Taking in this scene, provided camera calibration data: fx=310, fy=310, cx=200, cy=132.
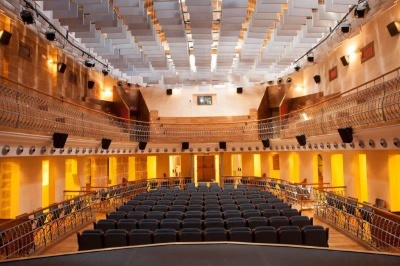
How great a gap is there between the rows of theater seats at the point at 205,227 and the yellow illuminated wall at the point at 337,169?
22.2 ft

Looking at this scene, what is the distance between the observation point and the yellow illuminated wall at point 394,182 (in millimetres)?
10859

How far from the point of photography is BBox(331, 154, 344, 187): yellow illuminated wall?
52.7ft

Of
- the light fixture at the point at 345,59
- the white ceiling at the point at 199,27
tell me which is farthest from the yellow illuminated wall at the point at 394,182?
the white ceiling at the point at 199,27

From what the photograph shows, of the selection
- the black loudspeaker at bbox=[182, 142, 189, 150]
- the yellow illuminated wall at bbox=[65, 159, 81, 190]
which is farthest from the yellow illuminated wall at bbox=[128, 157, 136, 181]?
the black loudspeaker at bbox=[182, 142, 189, 150]

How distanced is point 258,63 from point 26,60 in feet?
37.6

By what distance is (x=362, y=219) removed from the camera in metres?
8.66

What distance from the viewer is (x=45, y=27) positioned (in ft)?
43.5

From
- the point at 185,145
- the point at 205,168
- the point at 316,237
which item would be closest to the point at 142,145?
the point at 185,145

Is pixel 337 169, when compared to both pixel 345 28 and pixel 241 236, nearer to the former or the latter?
pixel 345 28

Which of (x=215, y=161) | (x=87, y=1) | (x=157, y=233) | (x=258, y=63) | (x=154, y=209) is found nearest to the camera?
(x=157, y=233)

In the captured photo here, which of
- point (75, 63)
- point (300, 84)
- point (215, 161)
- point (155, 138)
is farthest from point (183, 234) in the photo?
point (215, 161)

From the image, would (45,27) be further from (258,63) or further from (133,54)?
(258,63)

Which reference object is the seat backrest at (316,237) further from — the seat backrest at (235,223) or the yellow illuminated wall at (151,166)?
the yellow illuminated wall at (151,166)

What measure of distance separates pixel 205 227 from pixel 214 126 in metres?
14.6
